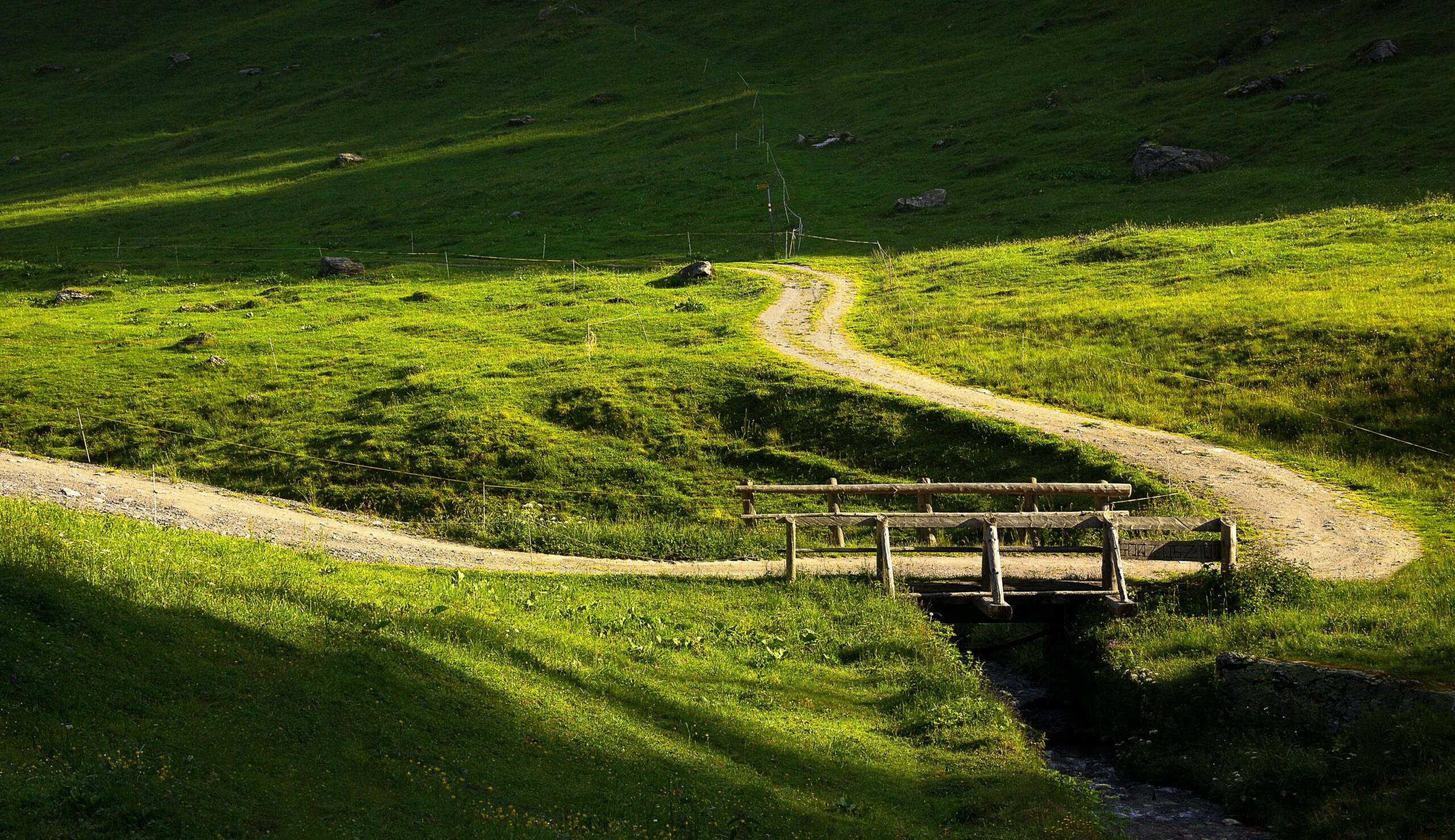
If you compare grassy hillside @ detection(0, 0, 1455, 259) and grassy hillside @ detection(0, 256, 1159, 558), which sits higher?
grassy hillside @ detection(0, 0, 1455, 259)

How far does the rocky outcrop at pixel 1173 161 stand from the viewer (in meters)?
62.2

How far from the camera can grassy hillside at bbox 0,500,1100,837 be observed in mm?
9797

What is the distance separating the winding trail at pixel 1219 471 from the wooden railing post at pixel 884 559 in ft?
26.5

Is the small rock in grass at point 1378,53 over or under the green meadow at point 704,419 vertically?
over

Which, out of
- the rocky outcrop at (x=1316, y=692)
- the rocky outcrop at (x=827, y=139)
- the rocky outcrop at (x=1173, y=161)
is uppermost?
the rocky outcrop at (x=827, y=139)

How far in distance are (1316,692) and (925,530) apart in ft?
39.7

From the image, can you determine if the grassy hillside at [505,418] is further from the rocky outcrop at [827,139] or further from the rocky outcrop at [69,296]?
the rocky outcrop at [827,139]

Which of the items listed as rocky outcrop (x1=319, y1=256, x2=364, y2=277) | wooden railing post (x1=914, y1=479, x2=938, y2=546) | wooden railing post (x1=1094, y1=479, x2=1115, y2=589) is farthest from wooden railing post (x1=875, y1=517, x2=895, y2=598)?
rocky outcrop (x1=319, y1=256, x2=364, y2=277)

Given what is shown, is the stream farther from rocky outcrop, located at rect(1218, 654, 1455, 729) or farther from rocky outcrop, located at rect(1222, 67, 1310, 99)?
rocky outcrop, located at rect(1222, 67, 1310, 99)

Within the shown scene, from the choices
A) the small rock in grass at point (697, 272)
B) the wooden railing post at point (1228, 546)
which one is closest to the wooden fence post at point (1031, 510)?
the wooden railing post at point (1228, 546)

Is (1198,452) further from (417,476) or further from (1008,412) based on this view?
(417,476)

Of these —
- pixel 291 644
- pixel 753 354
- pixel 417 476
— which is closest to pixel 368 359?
pixel 417 476

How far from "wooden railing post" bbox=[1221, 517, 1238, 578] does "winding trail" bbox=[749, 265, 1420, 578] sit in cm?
214

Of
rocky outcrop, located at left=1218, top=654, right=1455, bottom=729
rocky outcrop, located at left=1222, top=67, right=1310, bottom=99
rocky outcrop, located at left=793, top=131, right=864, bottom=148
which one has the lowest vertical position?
rocky outcrop, located at left=1218, top=654, right=1455, bottom=729
